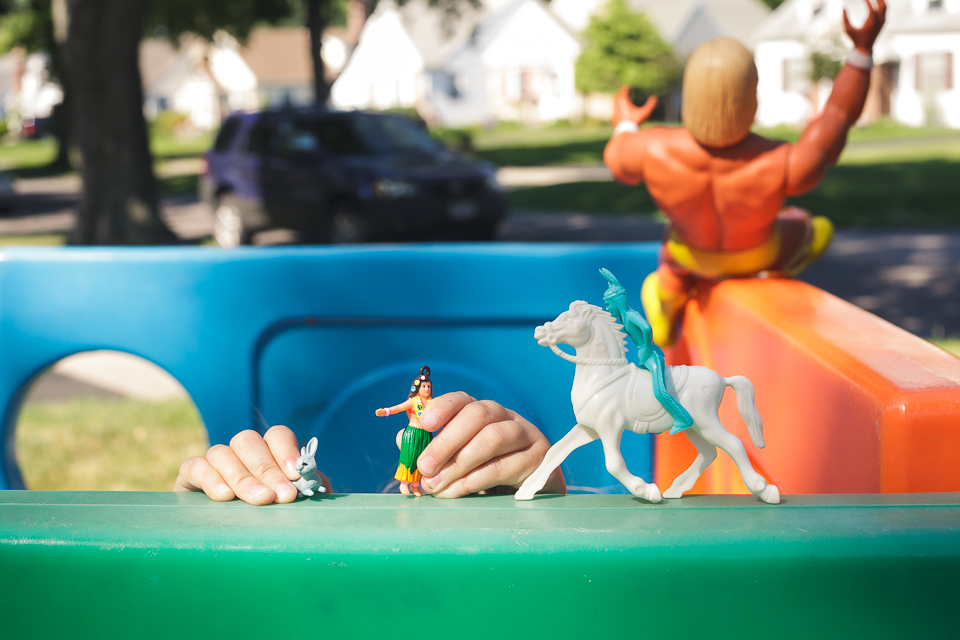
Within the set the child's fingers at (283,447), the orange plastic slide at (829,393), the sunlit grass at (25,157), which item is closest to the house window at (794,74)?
the sunlit grass at (25,157)

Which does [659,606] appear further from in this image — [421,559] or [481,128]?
[481,128]

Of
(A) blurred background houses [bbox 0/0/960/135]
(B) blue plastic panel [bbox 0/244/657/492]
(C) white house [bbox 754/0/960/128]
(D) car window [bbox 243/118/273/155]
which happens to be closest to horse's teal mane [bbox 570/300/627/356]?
(B) blue plastic panel [bbox 0/244/657/492]

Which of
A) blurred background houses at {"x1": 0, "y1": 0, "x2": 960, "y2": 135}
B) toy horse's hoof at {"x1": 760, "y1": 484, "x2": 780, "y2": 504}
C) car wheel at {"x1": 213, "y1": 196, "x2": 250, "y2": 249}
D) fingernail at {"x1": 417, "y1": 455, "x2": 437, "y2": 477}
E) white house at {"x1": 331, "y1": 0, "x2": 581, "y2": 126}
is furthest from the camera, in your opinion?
white house at {"x1": 331, "y1": 0, "x2": 581, "y2": 126}

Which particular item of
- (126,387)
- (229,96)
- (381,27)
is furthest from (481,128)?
(126,387)

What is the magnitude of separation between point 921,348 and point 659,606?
2.55 ft

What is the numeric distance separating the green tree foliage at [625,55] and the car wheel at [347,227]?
112 feet

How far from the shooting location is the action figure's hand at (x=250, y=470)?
110cm

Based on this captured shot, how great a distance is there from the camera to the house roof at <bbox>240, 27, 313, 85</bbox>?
64.0 meters

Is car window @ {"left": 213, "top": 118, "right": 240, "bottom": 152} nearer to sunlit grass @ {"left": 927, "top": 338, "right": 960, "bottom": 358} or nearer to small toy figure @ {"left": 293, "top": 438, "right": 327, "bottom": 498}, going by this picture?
sunlit grass @ {"left": 927, "top": 338, "right": 960, "bottom": 358}

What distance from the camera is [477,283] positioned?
2795 millimetres

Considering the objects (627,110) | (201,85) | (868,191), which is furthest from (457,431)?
(201,85)

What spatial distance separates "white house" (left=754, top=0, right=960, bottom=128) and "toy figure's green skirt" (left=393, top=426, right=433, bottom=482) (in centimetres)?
2579

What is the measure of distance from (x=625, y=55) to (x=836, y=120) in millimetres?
44895

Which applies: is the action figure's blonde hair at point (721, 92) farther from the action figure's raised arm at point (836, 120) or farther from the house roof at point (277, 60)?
the house roof at point (277, 60)
